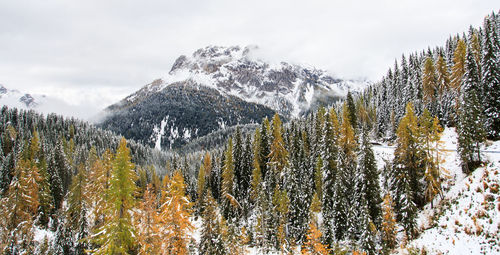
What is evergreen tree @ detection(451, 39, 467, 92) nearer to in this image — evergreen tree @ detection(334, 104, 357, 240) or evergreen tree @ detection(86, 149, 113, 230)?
evergreen tree @ detection(334, 104, 357, 240)

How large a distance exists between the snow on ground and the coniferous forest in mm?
1484

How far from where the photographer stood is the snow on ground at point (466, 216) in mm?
28766

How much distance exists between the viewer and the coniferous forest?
2412cm

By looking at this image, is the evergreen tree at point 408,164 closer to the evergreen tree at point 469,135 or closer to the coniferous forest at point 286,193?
the coniferous forest at point 286,193

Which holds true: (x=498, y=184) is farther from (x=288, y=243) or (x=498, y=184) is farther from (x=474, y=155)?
(x=288, y=243)

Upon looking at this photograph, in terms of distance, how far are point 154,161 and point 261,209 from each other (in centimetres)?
14469

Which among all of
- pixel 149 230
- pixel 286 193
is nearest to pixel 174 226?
pixel 149 230

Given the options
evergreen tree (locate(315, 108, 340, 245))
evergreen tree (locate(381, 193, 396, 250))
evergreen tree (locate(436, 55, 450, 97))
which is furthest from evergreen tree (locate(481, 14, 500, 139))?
evergreen tree (locate(381, 193, 396, 250))

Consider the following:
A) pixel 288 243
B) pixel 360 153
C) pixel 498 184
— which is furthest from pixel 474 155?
pixel 288 243

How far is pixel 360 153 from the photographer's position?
40250 millimetres

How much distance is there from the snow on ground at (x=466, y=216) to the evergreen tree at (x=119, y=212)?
30723mm

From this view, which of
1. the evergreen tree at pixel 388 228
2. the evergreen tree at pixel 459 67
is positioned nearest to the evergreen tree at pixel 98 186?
the evergreen tree at pixel 388 228

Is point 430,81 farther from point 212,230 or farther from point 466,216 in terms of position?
point 212,230

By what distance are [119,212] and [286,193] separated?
2970 centimetres
